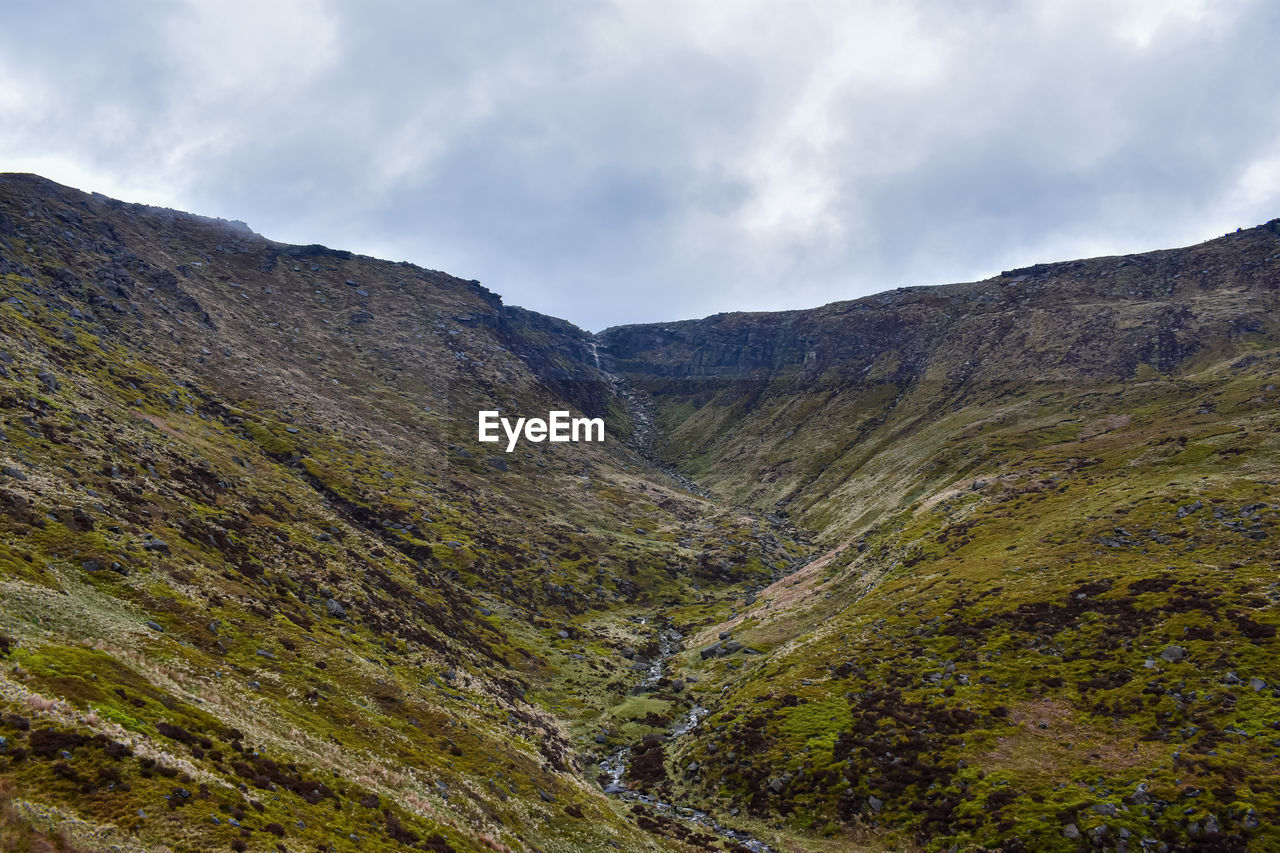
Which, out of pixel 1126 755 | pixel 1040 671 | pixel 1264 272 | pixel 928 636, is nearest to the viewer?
pixel 1126 755

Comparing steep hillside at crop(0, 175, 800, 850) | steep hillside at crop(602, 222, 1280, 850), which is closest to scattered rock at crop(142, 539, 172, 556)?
steep hillside at crop(0, 175, 800, 850)

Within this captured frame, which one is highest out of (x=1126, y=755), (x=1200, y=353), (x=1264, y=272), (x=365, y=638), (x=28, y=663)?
(x=1264, y=272)

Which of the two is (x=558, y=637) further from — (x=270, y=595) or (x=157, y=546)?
(x=157, y=546)

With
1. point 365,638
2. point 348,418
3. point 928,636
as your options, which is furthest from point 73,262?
point 928,636

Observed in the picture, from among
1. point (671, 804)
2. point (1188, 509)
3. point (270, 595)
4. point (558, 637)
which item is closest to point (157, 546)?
point (270, 595)

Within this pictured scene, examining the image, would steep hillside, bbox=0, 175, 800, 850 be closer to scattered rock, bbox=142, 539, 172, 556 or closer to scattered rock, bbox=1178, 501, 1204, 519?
scattered rock, bbox=142, 539, 172, 556

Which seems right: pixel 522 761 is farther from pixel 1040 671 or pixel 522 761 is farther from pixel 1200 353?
pixel 1200 353

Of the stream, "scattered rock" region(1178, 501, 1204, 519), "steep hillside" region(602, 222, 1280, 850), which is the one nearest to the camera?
"steep hillside" region(602, 222, 1280, 850)
